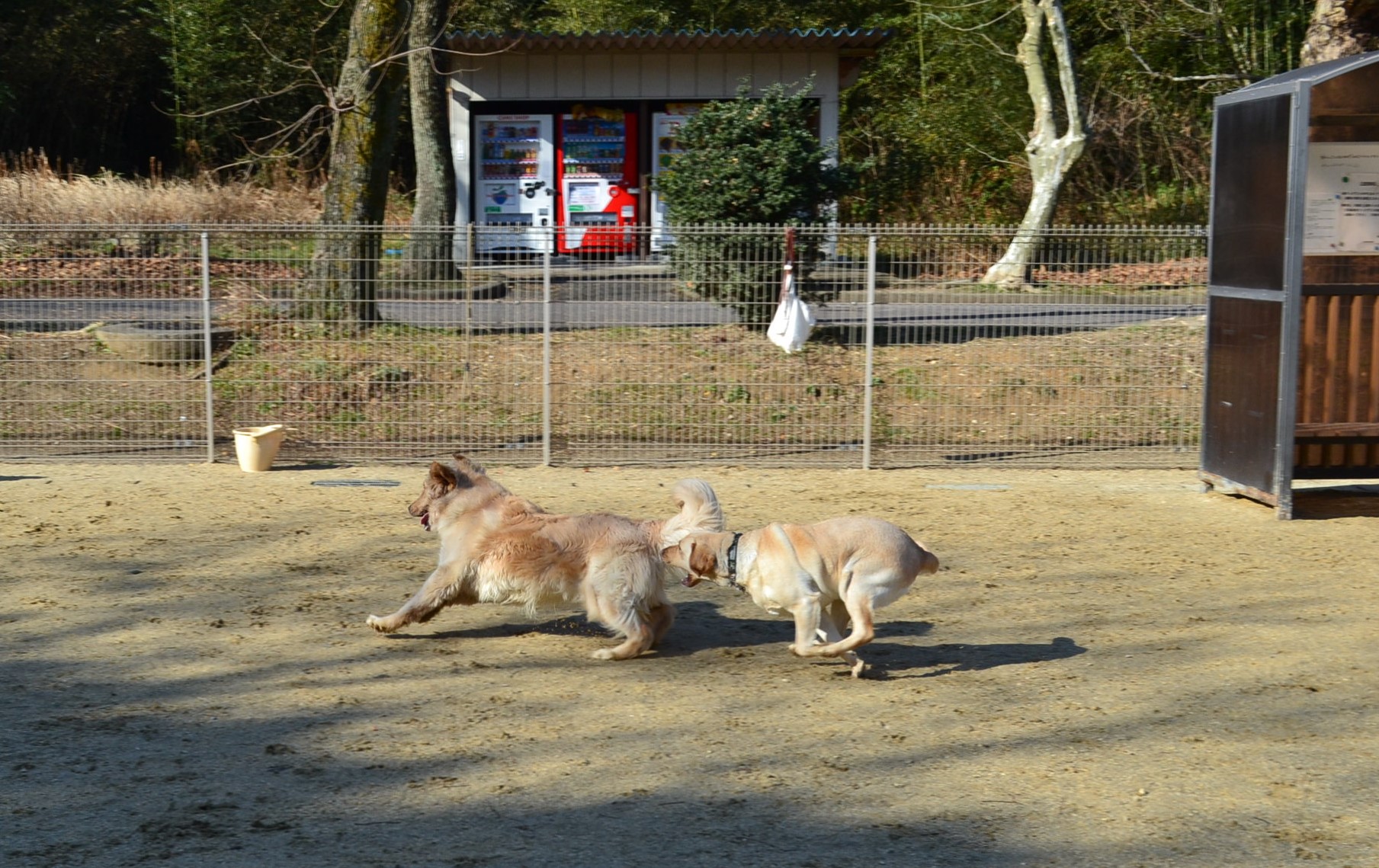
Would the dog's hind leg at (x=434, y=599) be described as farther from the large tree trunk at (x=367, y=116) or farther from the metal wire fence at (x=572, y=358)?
the large tree trunk at (x=367, y=116)

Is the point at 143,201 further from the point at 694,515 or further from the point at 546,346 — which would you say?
the point at 694,515

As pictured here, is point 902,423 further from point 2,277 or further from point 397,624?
point 2,277

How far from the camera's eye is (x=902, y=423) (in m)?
12.8

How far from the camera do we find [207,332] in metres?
11.8

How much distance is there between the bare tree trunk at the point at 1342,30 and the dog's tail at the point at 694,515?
9.63 metres

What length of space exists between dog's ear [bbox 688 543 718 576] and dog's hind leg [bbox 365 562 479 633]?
1.21 m

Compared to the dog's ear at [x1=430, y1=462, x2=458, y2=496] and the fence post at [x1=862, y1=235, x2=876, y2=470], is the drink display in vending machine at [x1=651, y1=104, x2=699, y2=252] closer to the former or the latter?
the fence post at [x1=862, y1=235, x2=876, y2=470]

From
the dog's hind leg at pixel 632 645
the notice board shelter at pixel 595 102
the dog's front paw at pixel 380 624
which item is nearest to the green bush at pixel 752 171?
the notice board shelter at pixel 595 102

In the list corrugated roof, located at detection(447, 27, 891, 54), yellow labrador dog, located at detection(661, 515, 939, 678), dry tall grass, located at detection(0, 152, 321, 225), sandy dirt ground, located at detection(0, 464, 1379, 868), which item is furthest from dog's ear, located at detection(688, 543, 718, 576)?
corrugated roof, located at detection(447, 27, 891, 54)

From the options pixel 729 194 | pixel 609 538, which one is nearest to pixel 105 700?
pixel 609 538

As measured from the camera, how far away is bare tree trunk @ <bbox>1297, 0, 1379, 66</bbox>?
13500 mm

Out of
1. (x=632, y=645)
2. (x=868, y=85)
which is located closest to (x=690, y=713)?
(x=632, y=645)

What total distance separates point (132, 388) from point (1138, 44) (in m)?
20.1

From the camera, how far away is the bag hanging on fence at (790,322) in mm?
12547
